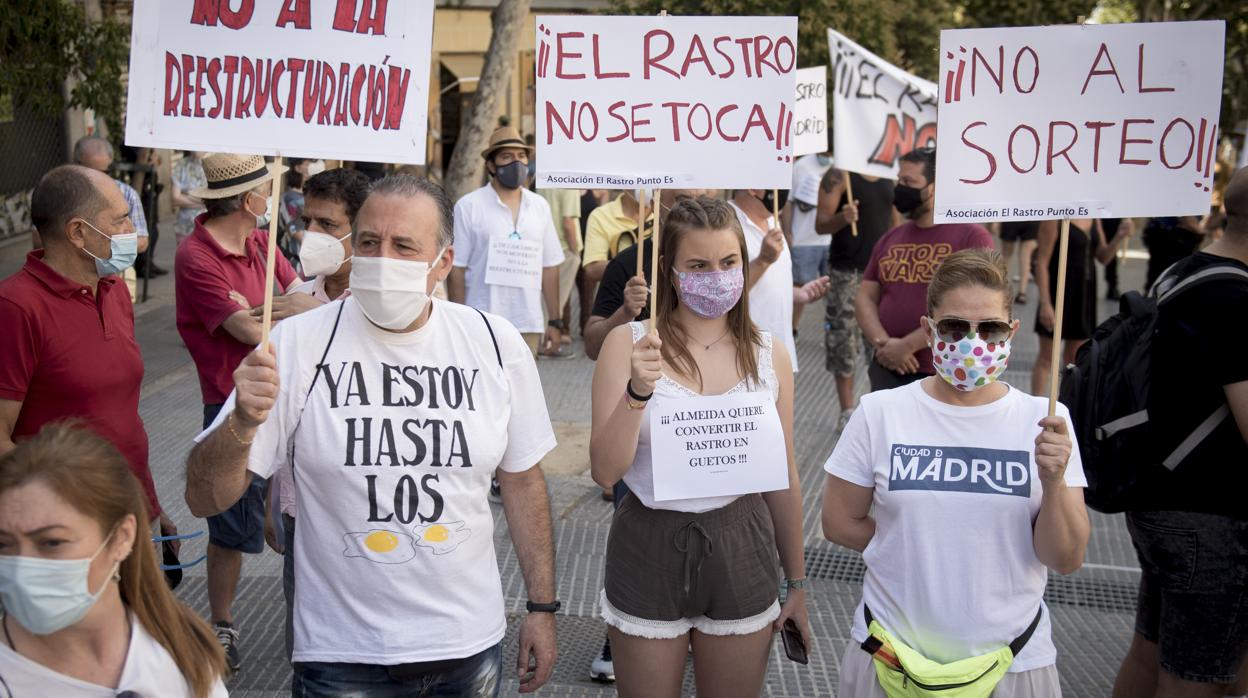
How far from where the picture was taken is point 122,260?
12.7ft

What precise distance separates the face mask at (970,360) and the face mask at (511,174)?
186 inches

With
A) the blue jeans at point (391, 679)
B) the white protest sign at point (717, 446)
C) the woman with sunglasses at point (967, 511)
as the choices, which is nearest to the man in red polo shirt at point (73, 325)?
the blue jeans at point (391, 679)

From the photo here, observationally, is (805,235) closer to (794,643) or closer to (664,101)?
(664,101)

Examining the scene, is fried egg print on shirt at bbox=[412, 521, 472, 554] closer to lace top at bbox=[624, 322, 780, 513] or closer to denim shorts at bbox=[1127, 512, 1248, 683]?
lace top at bbox=[624, 322, 780, 513]

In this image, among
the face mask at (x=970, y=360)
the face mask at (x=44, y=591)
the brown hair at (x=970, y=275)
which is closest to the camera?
the face mask at (x=44, y=591)

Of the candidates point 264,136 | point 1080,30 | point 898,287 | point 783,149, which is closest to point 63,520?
point 264,136

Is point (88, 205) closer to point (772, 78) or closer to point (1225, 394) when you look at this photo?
point (772, 78)

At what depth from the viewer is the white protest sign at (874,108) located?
325 inches

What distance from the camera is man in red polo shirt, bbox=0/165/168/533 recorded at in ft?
11.7

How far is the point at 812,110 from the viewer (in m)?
9.26

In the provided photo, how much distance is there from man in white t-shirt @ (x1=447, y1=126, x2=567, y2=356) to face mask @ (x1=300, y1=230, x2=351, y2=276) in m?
2.75

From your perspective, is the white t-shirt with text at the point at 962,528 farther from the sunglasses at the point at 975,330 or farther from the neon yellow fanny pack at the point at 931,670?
the sunglasses at the point at 975,330

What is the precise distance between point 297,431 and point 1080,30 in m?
2.40

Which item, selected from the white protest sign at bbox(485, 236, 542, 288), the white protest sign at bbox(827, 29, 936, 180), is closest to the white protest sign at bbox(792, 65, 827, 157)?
the white protest sign at bbox(827, 29, 936, 180)
